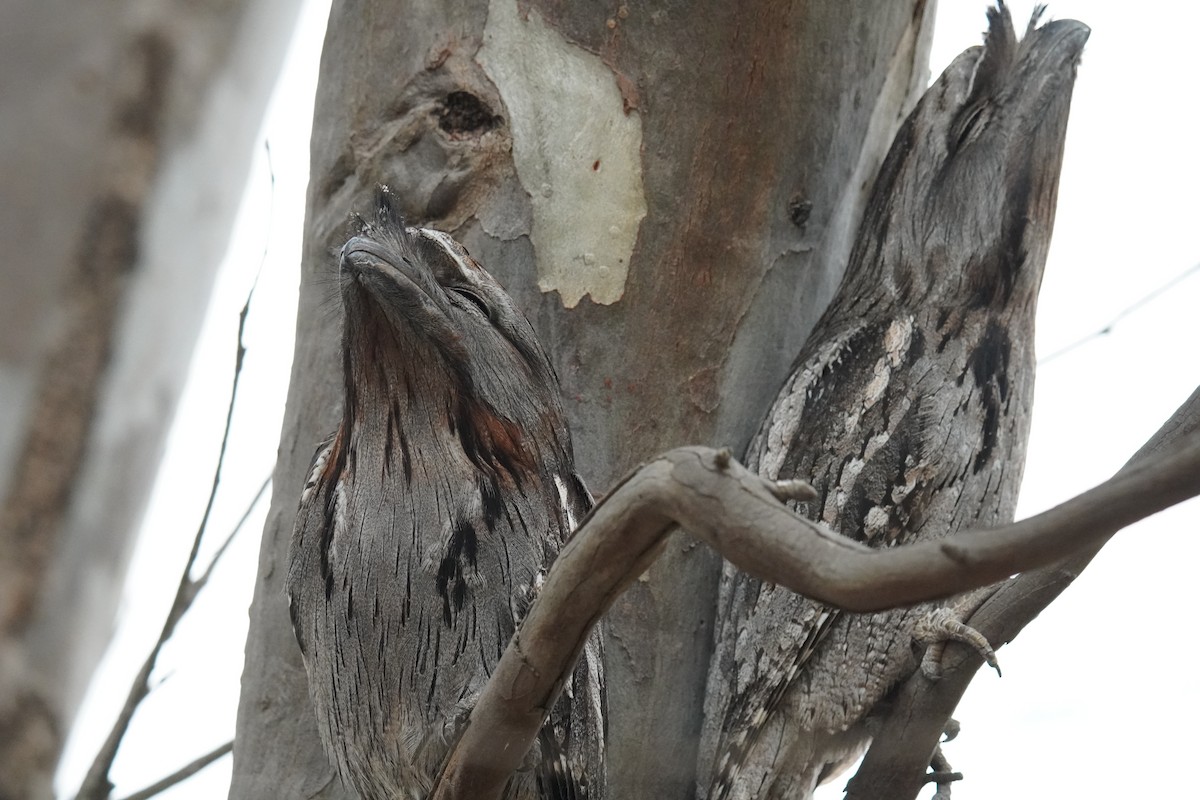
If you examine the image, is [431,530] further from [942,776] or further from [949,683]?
[942,776]

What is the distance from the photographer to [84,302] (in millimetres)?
1771

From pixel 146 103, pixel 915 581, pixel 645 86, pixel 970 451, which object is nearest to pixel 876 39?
pixel 645 86

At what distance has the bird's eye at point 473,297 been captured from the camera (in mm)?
2756

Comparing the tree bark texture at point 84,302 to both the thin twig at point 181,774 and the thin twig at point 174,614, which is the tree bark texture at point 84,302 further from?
the thin twig at point 181,774

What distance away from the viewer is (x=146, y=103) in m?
2.01

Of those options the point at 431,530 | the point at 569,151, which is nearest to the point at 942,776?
the point at 431,530

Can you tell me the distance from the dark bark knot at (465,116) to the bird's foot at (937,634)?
1633mm

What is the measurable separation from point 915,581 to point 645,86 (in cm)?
206

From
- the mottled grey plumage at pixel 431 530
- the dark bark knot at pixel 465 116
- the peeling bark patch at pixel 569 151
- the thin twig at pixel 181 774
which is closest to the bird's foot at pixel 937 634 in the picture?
the mottled grey plumage at pixel 431 530

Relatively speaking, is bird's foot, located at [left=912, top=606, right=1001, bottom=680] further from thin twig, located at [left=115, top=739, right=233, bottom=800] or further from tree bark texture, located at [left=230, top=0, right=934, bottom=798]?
thin twig, located at [left=115, top=739, right=233, bottom=800]

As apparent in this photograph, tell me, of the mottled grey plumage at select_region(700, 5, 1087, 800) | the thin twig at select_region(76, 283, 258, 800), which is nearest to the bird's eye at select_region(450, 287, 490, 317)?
the mottled grey plumage at select_region(700, 5, 1087, 800)

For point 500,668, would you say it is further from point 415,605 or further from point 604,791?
point 604,791

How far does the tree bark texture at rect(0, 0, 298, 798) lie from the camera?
5.49ft

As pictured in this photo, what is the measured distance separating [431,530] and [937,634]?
54.1 inches
